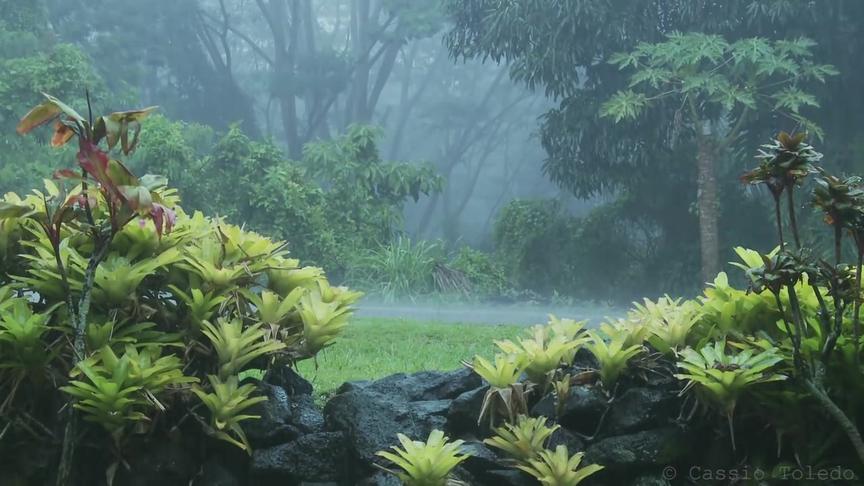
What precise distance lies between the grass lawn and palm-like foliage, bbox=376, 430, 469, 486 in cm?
118

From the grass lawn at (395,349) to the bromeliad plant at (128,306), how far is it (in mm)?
819

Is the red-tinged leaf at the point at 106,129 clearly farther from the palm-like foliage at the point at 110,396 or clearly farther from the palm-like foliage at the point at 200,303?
the palm-like foliage at the point at 110,396

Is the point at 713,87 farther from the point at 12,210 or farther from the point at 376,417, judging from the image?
the point at 12,210

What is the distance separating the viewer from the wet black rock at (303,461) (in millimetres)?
2711

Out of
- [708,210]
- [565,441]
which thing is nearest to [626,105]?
[708,210]

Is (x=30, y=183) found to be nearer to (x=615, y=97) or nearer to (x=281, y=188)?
(x=281, y=188)

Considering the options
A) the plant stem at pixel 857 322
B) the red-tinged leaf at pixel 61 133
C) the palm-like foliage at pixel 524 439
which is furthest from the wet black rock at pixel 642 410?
the red-tinged leaf at pixel 61 133

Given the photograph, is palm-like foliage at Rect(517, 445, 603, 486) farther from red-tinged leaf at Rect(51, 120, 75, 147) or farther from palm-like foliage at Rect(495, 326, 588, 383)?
→ red-tinged leaf at Rect(51, 120, 75, 147)

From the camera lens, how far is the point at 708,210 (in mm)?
10016

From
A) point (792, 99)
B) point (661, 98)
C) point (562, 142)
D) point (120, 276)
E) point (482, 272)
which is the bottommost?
point (120, 276)

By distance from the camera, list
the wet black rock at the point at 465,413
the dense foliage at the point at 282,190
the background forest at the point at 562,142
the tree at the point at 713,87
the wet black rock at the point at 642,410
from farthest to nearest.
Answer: the dense foliage at the point at 282,190 < the background forest at the point at 562,142 < the tree at the point at 713,87 < the wet black rock at the point at 465,413 < the wet black rock at the point at 642,410

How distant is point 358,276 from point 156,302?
609 centimetres

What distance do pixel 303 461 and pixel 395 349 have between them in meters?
2.18

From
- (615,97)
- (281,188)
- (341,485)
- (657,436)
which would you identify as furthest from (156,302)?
(615,97)
